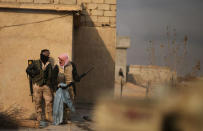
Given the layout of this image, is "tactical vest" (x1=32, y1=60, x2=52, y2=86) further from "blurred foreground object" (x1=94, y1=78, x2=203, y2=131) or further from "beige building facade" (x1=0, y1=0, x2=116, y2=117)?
"blurred foreground object" (x1=94, y1=78, x2=203, y2=131)

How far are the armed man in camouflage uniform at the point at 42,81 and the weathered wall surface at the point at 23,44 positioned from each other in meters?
0.33

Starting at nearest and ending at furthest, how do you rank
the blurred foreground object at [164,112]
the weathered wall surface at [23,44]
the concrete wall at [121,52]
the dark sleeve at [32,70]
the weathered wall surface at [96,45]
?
the blurred foreground object at [164,112], the dark sleeve at [32,70], the weathered wall surface at [23,44], the weathered wall surface at [96,45], the concrete wall at [121,52]

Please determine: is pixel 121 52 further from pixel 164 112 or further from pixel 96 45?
pixel 164 112

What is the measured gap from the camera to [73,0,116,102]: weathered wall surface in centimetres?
1073

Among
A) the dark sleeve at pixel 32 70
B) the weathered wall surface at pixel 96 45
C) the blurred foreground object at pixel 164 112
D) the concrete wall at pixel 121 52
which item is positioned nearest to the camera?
the blurred foreground object at pixel 164 112

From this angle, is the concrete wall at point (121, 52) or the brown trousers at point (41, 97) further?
the concrete wall at point (121, 52)

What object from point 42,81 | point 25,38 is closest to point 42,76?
point 42,81

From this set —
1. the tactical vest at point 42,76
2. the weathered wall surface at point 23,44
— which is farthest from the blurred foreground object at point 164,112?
the weathered wall surface at point 23,44

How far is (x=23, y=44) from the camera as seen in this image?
7.15 metres

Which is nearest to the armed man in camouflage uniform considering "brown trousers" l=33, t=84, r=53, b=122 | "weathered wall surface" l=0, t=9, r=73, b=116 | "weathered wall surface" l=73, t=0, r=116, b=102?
"brown trousers" l=33, t=84, r=53, b=122

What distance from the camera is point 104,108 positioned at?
102cm

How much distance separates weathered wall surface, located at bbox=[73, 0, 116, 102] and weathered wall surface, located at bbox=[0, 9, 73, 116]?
11.4 feet

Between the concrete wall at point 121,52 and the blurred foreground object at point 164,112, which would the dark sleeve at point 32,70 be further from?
the concrete wall at point 121,52

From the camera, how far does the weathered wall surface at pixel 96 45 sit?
35.2 ft
